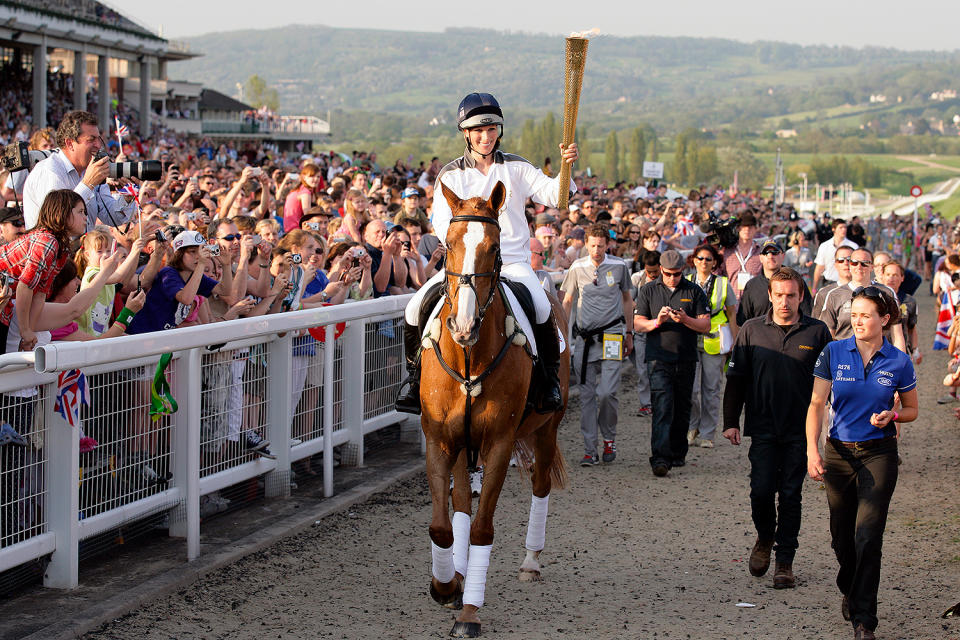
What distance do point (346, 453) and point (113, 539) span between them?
2.93 metres

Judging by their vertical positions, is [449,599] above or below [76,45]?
below

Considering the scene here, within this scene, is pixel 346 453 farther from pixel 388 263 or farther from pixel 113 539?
pixel 113 539

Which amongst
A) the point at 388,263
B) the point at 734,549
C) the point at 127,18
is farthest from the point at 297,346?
the point at 127,18

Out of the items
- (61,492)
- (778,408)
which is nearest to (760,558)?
(778,408)

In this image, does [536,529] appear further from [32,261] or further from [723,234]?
[723,234]

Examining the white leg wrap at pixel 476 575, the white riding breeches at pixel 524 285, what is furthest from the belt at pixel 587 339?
the white leg wrap at pixel 476 575

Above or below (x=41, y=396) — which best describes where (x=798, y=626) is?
below

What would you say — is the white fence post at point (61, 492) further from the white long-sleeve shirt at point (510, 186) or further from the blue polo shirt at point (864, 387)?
the blue polo shirt at point (864, 387)

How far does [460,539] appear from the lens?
6.27 meters

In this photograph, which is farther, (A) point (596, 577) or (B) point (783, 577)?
(A) point (596, 577)

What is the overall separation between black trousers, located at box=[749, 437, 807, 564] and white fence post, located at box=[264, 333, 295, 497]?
312 cm

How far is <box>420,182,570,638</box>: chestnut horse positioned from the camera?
5812mm

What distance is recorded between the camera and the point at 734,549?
7.61 metres

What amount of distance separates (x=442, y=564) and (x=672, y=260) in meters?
5.02
